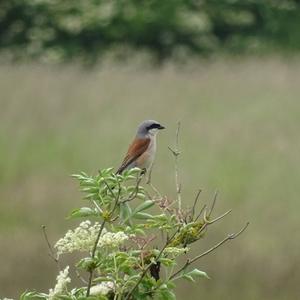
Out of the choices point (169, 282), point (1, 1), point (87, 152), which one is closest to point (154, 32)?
point (1, 1)

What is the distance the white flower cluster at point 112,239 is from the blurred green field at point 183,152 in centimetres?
490

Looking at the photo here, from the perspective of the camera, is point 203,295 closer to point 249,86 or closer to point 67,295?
point 67,295

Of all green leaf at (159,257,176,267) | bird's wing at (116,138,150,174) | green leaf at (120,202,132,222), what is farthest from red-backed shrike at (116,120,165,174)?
green leaf at (159,257,176,267)

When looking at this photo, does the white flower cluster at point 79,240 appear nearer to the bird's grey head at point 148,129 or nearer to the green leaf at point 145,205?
the green leaf at point 145,205

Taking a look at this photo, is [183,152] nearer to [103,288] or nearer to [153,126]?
[153,126]

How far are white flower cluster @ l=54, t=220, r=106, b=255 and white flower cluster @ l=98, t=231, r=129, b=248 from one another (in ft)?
0.06

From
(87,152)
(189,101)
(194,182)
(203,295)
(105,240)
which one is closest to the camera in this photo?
(105,240)

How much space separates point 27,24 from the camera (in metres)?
23.3

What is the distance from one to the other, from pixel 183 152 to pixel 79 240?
8.66 metres

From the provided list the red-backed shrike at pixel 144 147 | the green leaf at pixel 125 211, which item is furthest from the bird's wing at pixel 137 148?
the green leaf at pixel 125 211

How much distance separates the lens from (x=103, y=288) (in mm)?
2580

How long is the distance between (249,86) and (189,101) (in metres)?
1.08

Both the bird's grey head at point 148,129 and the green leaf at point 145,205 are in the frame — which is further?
the bird's grey head at point 148,129

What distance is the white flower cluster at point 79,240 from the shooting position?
8.09ft
